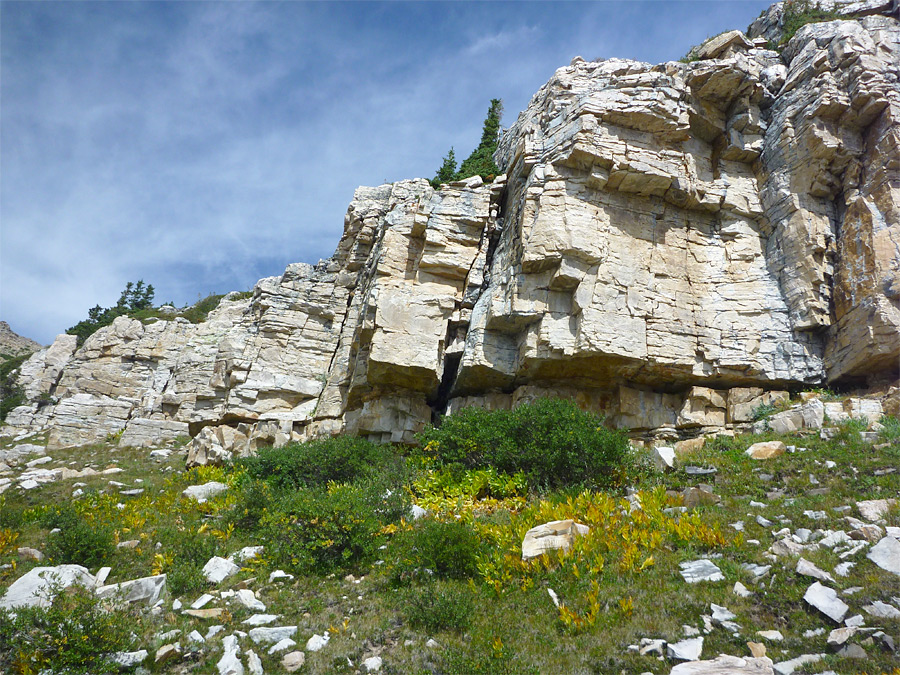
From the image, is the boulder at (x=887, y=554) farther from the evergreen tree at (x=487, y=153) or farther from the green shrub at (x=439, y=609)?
the evergreen tree at (x=487, y=153)

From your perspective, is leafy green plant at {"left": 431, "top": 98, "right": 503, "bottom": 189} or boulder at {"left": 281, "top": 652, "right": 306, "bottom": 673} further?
leafy green plant at {"left": 431, "top": 98, "right": 503, "bottom": 189}

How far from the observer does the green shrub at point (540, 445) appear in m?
14.0

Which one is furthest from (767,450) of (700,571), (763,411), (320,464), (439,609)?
(320,464)

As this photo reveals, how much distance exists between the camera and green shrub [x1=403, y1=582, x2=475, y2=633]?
25.3 ft

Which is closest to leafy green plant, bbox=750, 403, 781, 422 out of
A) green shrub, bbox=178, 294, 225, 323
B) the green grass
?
the green grass

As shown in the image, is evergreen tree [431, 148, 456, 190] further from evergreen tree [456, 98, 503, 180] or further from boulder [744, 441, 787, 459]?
boulder [744, 441, 787, 459]

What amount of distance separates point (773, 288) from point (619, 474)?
37.9 feet

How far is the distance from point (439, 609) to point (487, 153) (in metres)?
28.6

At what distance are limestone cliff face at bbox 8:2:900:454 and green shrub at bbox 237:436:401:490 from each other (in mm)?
4252

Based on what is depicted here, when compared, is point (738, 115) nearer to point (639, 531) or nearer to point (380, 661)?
point (639, 531)

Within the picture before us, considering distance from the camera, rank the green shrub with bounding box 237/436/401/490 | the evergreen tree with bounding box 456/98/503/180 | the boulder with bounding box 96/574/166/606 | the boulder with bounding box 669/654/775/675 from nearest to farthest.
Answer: the boulder with bounding box 669/654/775/675 < the boulder with bounding box 96/574/166/606 < the green shrub with bounding box 237/436/401/490 < the evergreen tree with bounding box 456/98/503/180

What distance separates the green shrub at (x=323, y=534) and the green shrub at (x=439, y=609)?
2264mm

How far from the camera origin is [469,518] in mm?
11461

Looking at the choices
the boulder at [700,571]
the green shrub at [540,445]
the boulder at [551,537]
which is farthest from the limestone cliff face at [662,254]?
the boulder at [700,571]
